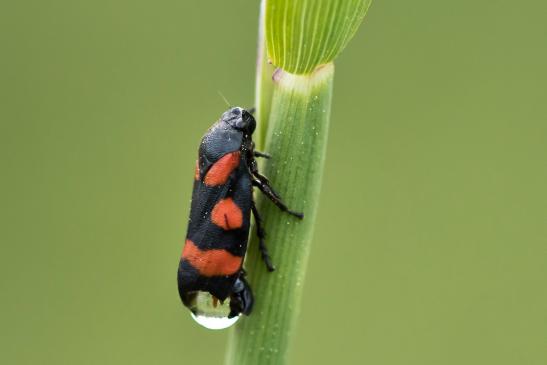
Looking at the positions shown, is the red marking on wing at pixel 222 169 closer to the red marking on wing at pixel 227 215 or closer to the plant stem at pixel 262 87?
the red marking on wing at pixel 227 215

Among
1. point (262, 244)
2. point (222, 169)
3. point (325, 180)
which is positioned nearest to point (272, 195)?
point (262, 244)

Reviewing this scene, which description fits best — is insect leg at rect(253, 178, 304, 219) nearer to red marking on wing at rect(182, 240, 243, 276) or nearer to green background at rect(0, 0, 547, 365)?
red marking on wing at rect(182, 240, 243, 276)

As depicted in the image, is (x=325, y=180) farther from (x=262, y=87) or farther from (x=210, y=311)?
(x=262, y=87)

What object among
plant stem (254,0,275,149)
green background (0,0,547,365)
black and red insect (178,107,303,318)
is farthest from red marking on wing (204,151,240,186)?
green background (0,0,547,365)

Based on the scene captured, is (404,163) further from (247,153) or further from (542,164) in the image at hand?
(247,153)

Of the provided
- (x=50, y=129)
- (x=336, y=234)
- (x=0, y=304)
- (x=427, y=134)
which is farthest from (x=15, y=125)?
(x=427, y=134)
